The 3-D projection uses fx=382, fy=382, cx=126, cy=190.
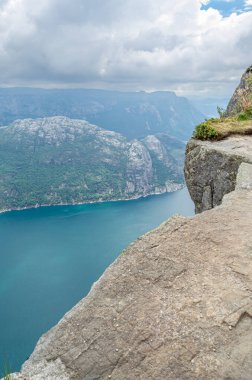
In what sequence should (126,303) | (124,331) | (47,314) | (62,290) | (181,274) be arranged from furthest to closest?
(62,290), (47,314), (181,274), (126,303), (124,331)

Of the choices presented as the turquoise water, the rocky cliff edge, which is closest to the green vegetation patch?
the rocky cliff edge

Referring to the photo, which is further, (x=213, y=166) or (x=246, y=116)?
(x=246, y=116)

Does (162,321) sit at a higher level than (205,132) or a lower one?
lower

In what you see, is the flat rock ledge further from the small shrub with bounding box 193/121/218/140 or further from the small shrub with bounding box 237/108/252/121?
the small shrub with bounding box 237/108/252/121

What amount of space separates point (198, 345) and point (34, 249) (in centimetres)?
A: 18781

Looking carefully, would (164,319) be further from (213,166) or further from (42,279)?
(42,279)

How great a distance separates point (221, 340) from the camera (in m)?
5.71

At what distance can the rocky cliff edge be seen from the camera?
556 cm

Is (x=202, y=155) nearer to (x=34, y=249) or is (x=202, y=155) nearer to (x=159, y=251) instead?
(x=159, y=251)

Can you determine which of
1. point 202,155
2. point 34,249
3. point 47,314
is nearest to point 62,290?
point 47,314

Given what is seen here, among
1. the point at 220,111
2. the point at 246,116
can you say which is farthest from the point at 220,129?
the point at 220,111

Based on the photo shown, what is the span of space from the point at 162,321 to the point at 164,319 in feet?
0.15

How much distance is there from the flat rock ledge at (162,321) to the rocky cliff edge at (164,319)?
0.01 meters

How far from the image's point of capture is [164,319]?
20.1 ft
